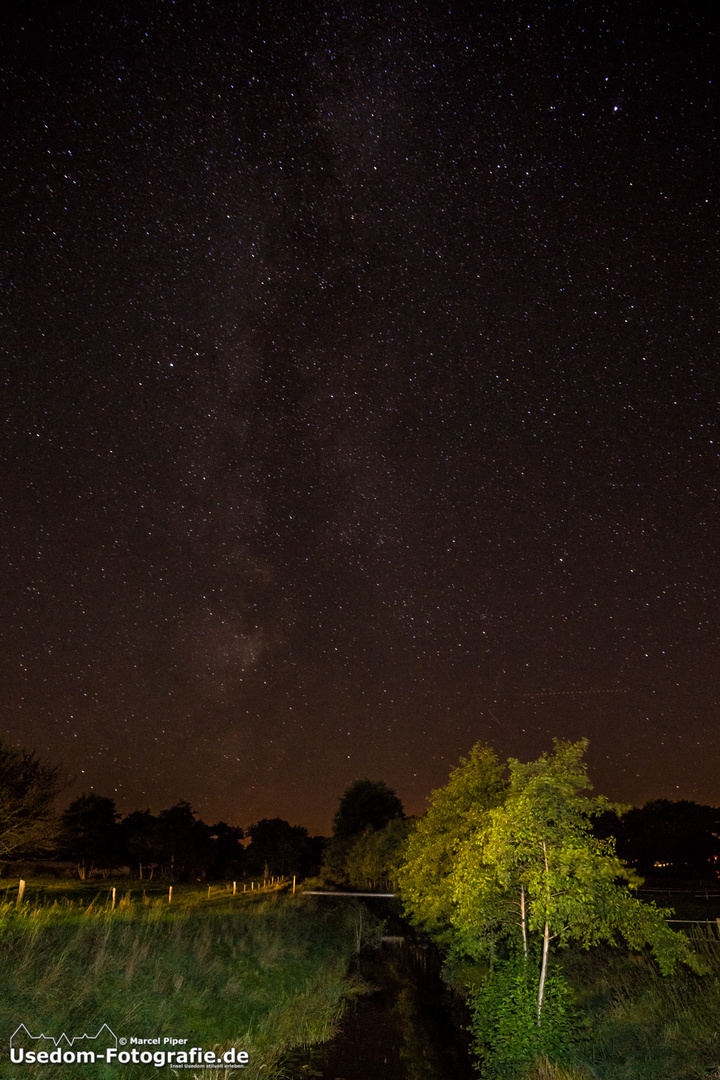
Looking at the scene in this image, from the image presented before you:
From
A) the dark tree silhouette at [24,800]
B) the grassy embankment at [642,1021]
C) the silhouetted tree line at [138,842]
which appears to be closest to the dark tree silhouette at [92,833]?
the silhouetted tree line at [138,842]

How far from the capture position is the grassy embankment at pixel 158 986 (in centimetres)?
1566

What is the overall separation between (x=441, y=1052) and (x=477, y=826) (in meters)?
7.32

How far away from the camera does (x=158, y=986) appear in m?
19.8

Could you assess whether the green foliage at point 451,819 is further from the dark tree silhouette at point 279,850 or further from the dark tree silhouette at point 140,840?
the dark tree silhouette at point 279,850

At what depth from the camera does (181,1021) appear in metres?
18.4

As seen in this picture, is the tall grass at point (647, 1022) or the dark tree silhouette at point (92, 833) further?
the dark tree silhouette at point (92, 833)

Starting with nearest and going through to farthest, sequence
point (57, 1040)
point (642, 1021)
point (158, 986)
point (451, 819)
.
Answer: point (57, 1040) < point (642, 1021) < point (158, 986) < point (451, 819)

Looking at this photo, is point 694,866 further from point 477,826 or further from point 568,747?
point 568,747

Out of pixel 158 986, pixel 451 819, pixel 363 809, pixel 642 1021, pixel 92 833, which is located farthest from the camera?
pixel 363 809

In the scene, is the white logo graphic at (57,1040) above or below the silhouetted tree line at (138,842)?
below

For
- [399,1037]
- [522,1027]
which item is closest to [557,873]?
[522,1027]

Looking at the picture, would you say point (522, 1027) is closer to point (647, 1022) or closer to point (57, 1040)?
point (647, 1022)

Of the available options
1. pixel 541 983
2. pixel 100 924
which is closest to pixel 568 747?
pixel 541 983

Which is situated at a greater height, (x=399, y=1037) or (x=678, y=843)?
(x=678, y=843)
